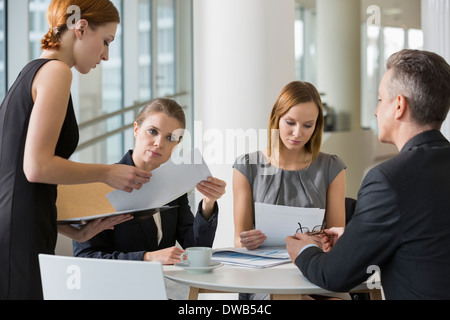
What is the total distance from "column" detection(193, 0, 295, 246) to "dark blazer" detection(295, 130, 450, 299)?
231 cm

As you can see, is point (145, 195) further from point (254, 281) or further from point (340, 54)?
point (340, 54)

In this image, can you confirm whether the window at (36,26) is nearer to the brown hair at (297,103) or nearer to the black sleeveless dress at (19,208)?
the brown hair at (297,103)

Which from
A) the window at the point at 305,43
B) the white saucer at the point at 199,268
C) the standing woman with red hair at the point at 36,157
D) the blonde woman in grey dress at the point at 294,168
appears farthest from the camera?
the window at the point at 305,43

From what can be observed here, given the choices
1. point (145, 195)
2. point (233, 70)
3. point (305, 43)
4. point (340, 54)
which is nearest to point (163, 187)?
point (145, 195)

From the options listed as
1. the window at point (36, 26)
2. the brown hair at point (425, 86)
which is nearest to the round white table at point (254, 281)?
the brown hair at point (425, 86)

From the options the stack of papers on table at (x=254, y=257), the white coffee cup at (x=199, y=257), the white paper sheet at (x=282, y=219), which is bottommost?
the stack of papers on table at (x=254, y=257)

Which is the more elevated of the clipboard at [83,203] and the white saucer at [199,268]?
the clipboard at [83,203]

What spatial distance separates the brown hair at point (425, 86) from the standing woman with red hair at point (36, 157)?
0.88 meters

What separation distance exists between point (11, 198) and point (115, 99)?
5666 millimetres

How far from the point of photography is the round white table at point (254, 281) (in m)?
1.60

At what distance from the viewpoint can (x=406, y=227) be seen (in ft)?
4.67

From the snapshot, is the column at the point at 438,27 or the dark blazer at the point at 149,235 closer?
the dark blazer at the point at 149,235

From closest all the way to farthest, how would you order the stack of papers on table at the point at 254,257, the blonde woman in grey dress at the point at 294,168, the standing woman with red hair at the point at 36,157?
1. the standing woman with red hair at the point at 36,157
2. the stack of papers on table at the point at 254,257
3. the blonde woman in grey dress at the point at 294,168
